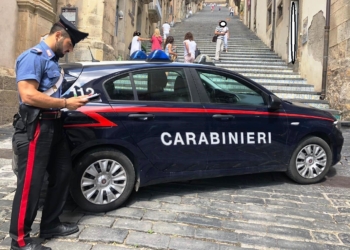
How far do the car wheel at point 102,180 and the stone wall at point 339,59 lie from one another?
718cm

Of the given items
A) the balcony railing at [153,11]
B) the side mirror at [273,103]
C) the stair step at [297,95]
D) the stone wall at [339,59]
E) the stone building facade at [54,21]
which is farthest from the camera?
the balcony railing at [153,11]

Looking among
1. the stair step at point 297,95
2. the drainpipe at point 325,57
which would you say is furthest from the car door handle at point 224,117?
the drainpipe at point 325,57

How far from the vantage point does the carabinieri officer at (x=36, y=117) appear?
2547 mm

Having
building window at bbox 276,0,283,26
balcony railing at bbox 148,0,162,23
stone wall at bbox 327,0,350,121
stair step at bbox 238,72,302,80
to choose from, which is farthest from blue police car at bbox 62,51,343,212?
balcony railing at bbox 148,0,162,23

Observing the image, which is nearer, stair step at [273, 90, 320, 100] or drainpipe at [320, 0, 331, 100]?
drainpipe at [320, 0, 331, 100]

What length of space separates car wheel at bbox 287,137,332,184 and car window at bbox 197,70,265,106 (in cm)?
86

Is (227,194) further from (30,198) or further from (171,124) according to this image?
(30,198)

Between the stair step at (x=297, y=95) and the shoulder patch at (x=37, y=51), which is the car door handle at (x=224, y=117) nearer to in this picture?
the shoulder patch at (x=37, y=51)

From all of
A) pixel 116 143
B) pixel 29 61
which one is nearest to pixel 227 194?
pixel 116 143

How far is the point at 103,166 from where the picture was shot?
137 inches

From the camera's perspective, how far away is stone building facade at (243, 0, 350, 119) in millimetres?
8867

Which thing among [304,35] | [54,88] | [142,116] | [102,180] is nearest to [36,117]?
[54,88]

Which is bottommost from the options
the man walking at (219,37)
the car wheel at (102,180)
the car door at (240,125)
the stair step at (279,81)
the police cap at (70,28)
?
the car wheel at (102,180)

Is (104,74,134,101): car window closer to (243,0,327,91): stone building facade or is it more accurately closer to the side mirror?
the side mirror
